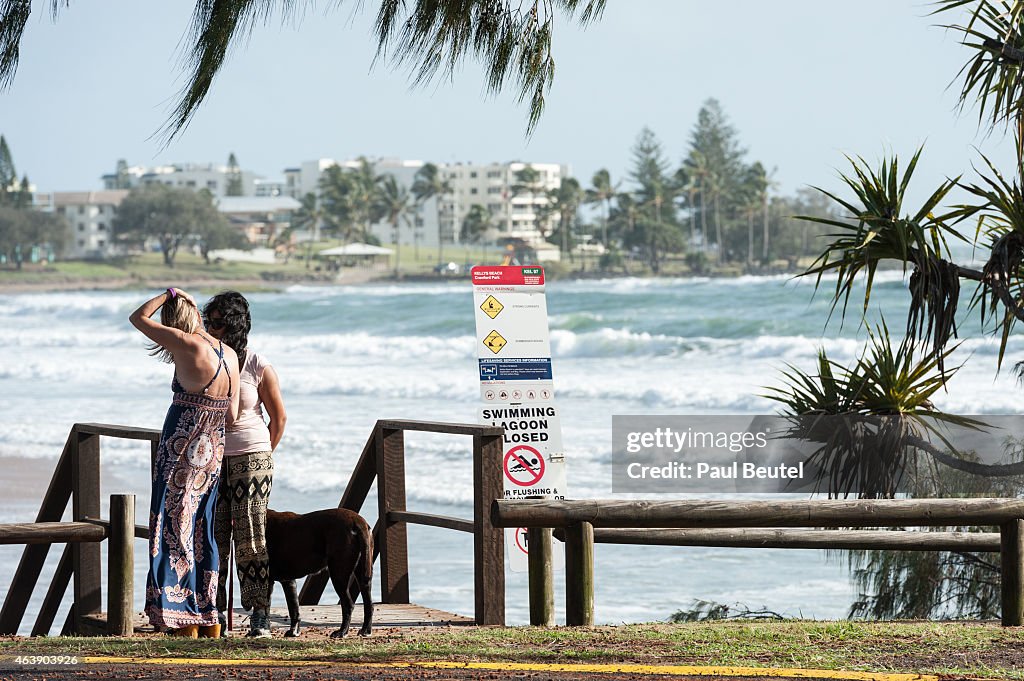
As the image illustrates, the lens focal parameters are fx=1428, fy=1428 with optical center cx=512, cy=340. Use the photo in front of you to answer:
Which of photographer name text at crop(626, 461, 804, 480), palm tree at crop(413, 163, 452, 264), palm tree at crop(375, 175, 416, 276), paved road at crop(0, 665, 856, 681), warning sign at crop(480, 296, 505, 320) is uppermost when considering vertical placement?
palm tree at crop(413, 163, 452, 264)

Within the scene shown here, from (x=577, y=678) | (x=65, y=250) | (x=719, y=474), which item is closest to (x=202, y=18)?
(x=577, y=678)

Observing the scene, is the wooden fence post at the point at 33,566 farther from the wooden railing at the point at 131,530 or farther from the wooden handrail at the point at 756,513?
the wooden handrail at the point at 756,513

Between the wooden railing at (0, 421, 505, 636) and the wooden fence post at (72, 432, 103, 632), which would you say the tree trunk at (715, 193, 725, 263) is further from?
the wooden fence post at (72, 432, 103, 632)

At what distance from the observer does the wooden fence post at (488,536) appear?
20.9 ft

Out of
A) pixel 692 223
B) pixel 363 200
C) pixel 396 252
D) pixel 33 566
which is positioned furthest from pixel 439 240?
pixel 33 566

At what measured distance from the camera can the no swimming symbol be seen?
7.57 metres

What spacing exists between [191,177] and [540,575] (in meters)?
159

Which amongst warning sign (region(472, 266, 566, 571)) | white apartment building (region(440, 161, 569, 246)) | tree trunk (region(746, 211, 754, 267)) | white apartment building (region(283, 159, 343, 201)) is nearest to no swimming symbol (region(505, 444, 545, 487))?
warning sign (region(472, 266, 566, 571))

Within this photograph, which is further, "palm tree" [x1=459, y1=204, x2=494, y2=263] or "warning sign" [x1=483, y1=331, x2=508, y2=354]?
"palm tree" [x1=459, y1=204, x2=494, y2=263]

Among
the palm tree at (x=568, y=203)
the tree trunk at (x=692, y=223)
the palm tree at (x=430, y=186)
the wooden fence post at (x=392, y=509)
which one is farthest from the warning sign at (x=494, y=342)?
the palm tree at (x=430, y=186)

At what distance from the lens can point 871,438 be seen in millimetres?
8039

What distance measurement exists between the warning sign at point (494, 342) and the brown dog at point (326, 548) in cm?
181

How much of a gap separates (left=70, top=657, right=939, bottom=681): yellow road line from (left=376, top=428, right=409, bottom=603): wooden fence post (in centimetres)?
178

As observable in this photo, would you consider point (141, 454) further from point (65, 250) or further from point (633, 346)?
point (65, 250)
